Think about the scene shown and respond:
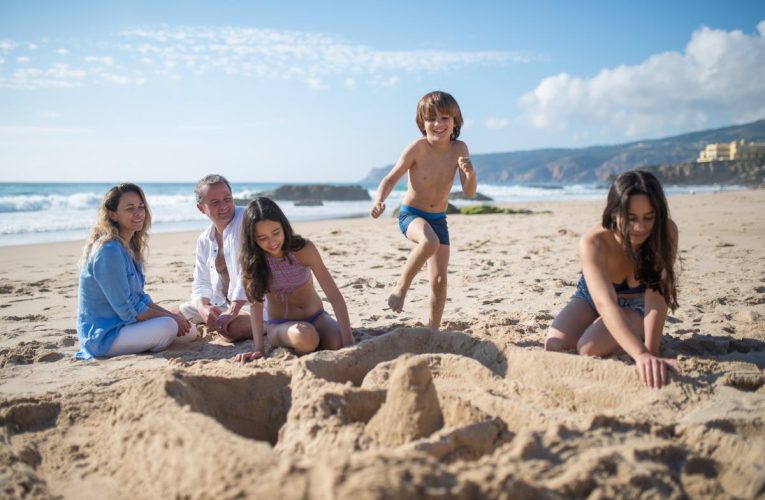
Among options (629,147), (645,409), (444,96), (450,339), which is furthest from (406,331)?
(629,147)

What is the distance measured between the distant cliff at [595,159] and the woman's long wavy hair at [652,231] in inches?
2774

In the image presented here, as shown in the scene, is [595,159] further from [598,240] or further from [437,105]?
[598,240]

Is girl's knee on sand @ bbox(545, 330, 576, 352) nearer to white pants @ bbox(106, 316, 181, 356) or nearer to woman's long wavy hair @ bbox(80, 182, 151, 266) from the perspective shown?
white pants @ bbox(106, 316, 181, 356)

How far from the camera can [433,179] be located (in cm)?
404

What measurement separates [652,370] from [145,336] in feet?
9.84

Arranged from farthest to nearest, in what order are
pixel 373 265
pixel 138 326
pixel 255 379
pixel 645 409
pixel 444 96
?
pixel 373 265, pixel 444 96, pixel 138 326, pixel 255 379, pixel 645 409

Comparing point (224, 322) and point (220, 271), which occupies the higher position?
point (220, 271)

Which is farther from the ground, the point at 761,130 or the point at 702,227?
the point at 761,130

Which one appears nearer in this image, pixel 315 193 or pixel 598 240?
pixel 598 240

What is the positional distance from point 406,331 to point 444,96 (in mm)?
1682

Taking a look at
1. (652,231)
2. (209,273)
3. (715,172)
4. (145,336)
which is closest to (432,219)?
(652,231)

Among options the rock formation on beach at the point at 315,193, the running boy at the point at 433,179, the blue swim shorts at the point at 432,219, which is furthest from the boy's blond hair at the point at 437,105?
the rock formation on beach at the point at 315,193

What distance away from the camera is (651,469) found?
1.70 m

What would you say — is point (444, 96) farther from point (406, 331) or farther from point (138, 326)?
point (138, 326)
